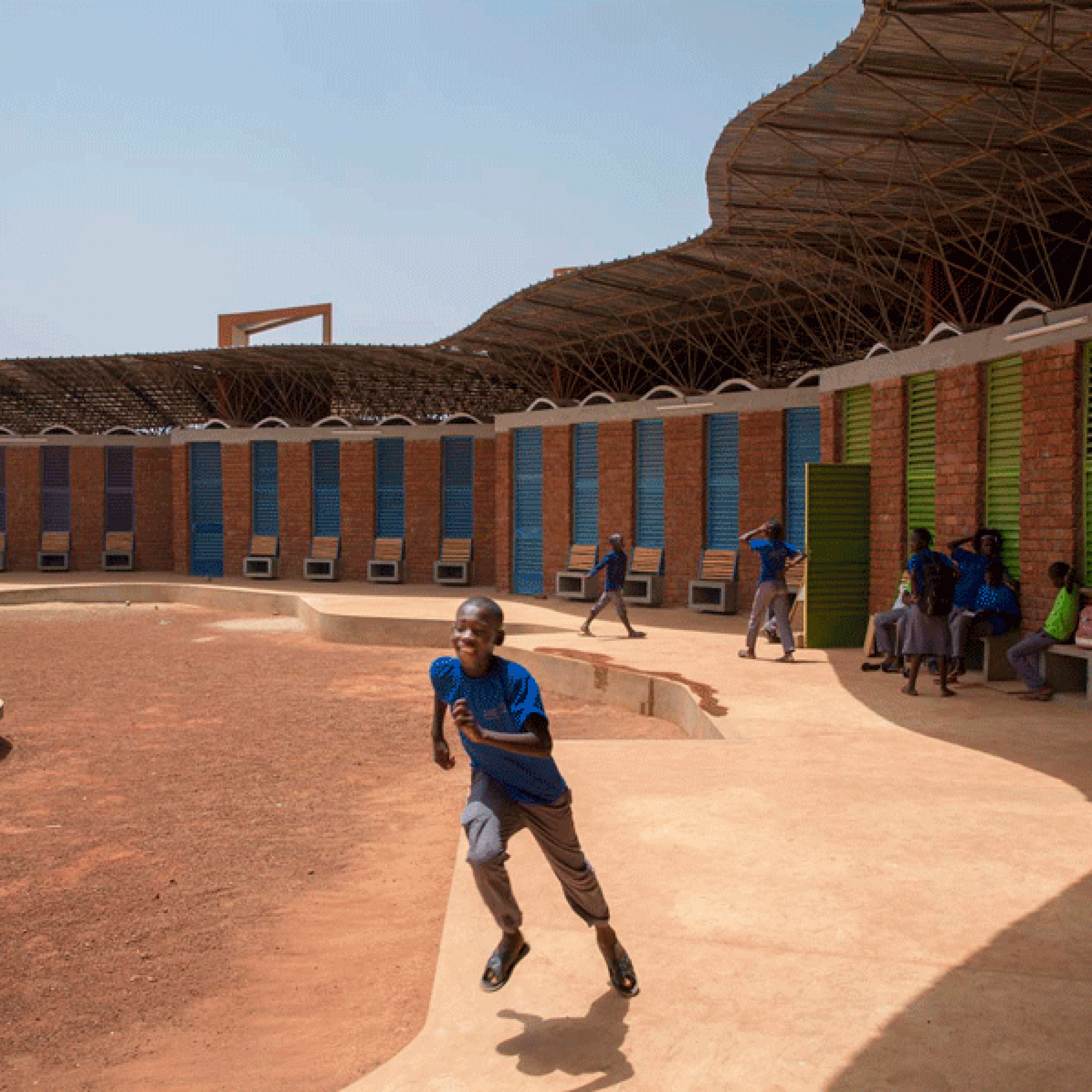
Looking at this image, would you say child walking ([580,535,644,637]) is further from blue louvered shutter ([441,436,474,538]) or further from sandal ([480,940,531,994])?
blue louvered shutter ([441,436,474,538])

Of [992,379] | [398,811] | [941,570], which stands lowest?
[398,811]

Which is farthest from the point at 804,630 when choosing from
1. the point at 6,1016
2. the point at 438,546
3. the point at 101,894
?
the point at 438,546

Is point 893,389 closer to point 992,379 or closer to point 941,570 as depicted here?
point 992,379

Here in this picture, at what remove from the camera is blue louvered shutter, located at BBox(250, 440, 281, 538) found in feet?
90.2

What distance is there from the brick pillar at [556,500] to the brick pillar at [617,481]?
80cm

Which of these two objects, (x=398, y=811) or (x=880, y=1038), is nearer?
(x=880, y=1038)

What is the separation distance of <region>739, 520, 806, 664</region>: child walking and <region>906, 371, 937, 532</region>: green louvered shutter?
156cm

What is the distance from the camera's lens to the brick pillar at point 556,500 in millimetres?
22172

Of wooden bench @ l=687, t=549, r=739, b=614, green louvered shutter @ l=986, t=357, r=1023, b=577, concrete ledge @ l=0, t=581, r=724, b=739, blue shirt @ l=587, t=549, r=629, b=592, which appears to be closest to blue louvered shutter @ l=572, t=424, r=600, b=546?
wooden bench @ l=687, t=549, r=739, b=614

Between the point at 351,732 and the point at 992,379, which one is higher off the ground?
the point at 992,379

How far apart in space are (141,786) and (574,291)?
12.6 m

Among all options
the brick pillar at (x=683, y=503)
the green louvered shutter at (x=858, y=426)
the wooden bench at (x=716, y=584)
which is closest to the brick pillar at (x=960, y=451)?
the green louvered shutter at (x=858, y=426)

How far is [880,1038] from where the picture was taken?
3.62 metres

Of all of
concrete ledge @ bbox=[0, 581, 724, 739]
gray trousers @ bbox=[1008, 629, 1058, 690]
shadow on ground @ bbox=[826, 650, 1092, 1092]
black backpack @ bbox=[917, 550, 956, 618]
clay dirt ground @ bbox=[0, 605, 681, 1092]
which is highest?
black backpack @ bbox=[917, 550, 956, 618]
